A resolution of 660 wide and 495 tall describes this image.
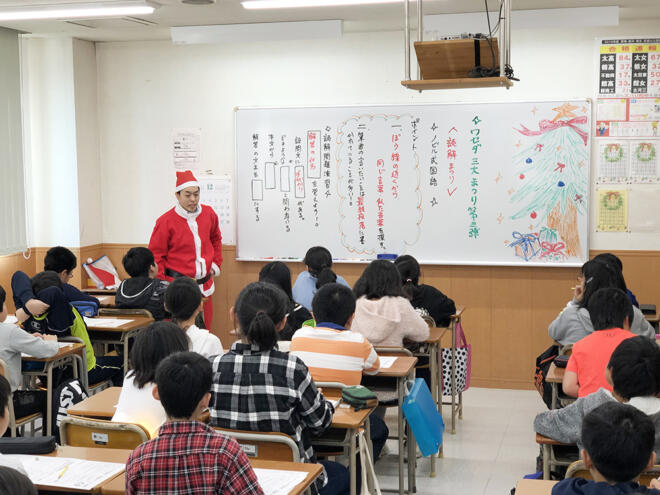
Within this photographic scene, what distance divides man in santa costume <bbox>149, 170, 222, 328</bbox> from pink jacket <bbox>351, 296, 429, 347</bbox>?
2.30 meters

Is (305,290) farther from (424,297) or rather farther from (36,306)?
(36,306)

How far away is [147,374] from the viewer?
9.32ft

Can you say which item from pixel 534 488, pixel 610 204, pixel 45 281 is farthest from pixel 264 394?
pixel 610 204

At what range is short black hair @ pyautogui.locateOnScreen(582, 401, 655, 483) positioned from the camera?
6.63 feet

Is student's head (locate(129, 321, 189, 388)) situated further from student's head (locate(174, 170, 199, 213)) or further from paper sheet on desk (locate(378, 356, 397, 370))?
student's head (locate(174, 170, 199, 213))

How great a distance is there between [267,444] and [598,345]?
1.40 metres

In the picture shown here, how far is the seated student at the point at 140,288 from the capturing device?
5391 millimetres

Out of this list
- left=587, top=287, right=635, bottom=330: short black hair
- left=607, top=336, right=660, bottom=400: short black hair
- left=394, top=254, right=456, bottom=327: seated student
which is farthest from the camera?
left=394, top=254, right=456, bottom=327: seated student

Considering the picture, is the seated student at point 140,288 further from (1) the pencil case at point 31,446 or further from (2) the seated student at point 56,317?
(1) the pencil case at point 31,446

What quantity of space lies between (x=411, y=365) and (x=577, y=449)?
90cm

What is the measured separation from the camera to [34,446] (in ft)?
8.39

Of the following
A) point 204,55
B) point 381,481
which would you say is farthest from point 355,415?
point 204,55

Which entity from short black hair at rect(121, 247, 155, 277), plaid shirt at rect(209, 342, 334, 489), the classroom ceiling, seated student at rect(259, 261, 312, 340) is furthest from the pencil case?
the classroom ceiling

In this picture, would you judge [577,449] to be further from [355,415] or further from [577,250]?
[577,250]
